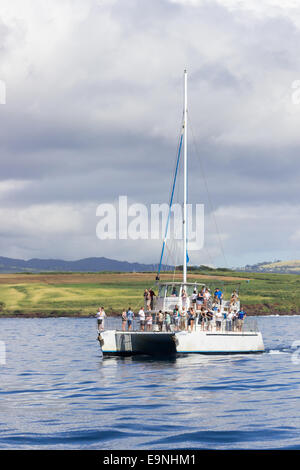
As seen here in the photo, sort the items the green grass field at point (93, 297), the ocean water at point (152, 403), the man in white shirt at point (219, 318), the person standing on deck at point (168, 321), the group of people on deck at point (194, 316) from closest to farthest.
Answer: the ocean water at point (152, 403)
the group of people on deck at point (194, 316)
the person standing on deck at point (168, 321)
the man in white shirt at point (219, 318)
the green grass field at point (93, 297)

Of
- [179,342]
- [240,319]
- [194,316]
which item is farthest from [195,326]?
[240,319]

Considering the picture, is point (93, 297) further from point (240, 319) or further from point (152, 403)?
point (152, 403)

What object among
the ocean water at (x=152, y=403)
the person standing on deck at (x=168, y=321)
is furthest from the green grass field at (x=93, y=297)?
the ocean water at (x=152, y=403)

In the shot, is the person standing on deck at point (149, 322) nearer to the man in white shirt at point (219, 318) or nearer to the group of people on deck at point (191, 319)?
the group of people on deck at point (191, 319)

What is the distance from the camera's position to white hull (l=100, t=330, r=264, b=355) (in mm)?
47731

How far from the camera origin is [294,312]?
559 feet

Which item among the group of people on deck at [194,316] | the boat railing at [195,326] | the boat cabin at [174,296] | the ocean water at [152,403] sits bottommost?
the ocean water at [152,403]

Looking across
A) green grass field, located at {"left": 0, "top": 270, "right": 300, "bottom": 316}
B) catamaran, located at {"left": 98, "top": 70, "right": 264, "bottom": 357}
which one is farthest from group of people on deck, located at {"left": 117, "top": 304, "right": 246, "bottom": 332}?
green grass field, located at {"left": 0, "top": 270, "right": 300, "bottom": 316}

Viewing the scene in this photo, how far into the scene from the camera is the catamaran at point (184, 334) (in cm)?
4800

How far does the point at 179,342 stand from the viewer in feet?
156

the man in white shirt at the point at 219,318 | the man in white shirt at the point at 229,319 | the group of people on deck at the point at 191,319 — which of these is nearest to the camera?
the group of people on deck at the point at 191,319
